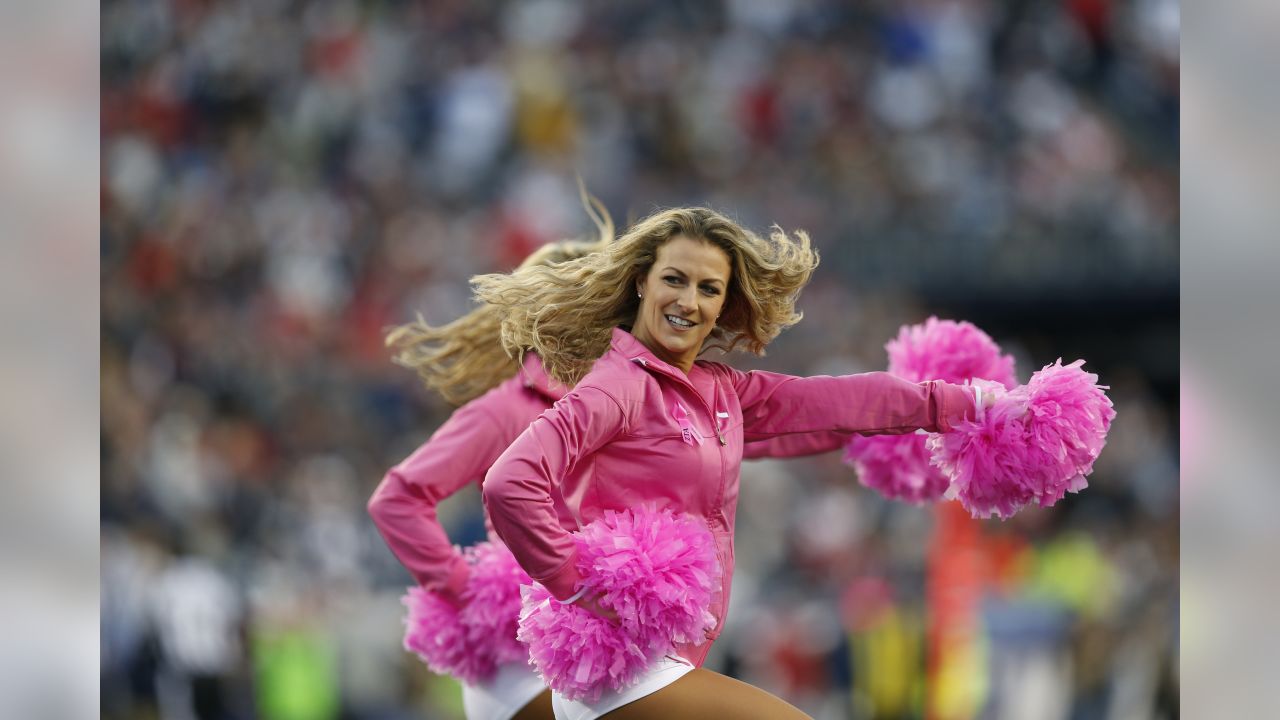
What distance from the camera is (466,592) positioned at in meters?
3.41

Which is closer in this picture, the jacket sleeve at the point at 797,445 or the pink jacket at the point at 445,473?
the jacket sleeve at the point at 797,445

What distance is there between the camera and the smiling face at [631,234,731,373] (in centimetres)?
269

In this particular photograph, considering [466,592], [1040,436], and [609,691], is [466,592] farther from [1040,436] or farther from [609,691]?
[1040,436]

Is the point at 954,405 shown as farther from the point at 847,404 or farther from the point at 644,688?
the point at 644,688

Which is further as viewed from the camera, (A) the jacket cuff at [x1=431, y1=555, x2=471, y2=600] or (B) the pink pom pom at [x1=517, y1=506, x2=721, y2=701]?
(A) the jacket cuff at [x1=431, y1=555, x2=471, y2=600]

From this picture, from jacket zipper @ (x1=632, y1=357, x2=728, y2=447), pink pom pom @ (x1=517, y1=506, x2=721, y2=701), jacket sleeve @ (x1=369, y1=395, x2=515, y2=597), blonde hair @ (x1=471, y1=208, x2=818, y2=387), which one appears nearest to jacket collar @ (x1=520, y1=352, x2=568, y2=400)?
jacket sleeve @ (x1=369, y1=395, x2=515, y2=597)

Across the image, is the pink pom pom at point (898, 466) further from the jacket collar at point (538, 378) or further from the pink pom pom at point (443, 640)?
the pink pom pom at point (443, 640)

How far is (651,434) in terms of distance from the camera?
8.68 ft

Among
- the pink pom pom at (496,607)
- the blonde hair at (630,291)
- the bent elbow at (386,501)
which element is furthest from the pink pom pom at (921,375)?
the bent elbow at (386,501)

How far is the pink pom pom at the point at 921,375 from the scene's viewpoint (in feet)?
10.2

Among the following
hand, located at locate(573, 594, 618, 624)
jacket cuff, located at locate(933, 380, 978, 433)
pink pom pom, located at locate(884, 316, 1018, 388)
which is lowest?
hand, located at locate(573, 594, 618, 624)

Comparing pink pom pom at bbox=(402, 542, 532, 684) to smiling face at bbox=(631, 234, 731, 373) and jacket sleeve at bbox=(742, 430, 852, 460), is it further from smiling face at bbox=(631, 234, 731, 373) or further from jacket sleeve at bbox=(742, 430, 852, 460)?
smiling face at bbox=(631, 234, 731, 373)

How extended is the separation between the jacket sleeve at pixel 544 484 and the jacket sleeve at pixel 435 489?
2.94 feet

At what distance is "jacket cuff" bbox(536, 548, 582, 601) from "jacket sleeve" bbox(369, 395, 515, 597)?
3.09 feet
